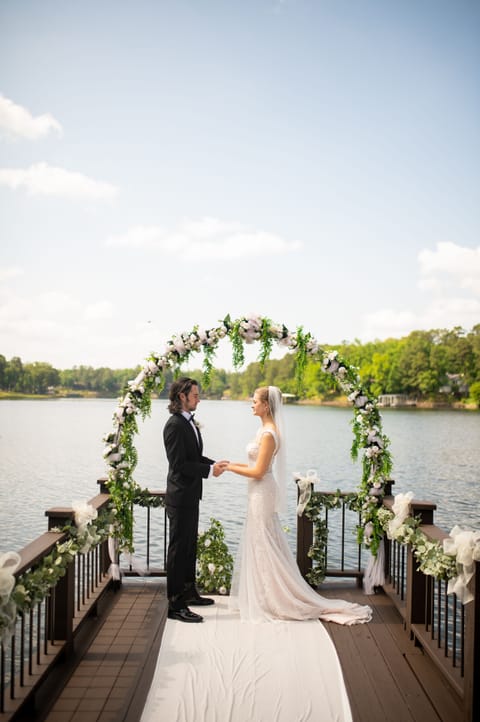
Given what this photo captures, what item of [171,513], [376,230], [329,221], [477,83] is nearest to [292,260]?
[376,230]

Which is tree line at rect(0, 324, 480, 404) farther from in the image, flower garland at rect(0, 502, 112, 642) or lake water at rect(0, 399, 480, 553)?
flower garland at rect(0, 502, 112, 642)

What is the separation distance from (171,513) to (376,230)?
36.2 meters

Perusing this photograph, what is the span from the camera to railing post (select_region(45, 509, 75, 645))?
4121mm

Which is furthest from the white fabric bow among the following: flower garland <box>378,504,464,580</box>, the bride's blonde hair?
flower garland <box>378,504,464,580</box>

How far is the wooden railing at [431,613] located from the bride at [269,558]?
57 centimetres

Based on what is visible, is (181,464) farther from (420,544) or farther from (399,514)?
(420,544)

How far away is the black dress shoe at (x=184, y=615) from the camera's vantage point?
5004mm

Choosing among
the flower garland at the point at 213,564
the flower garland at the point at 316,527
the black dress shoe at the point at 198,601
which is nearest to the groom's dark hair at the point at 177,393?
the flower garland at the point at 213,564

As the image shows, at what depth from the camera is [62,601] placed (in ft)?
13.6

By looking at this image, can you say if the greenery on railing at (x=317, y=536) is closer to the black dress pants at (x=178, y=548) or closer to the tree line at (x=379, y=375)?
the black dress pants at (x=178, y=548)

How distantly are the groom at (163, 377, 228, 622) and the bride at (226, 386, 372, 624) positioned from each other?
1.30 ft

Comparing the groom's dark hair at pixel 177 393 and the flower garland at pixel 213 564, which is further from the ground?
the groom's dark hair at pixel 177 393

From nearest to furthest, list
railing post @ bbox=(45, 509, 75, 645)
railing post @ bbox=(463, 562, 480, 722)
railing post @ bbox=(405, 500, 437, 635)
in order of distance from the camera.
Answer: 1. railing post @ bbox=(463, 562, 480, 722)
2. railing post @ bbox=(45, 509, 75, 645)
3. railing post @ bbox=(405, 500, 437, 635)

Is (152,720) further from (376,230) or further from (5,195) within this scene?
Result: (5,195)
